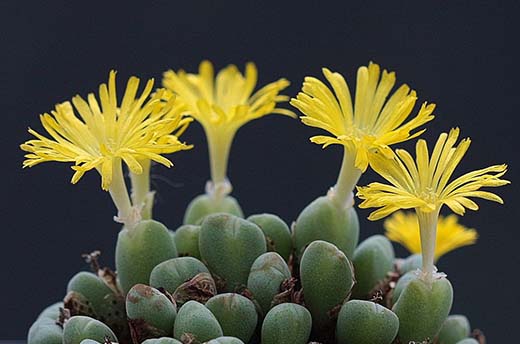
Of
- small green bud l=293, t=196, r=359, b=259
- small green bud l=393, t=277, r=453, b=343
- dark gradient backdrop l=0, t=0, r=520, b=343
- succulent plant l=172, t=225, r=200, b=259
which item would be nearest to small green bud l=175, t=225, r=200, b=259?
succulent plant l=172, t=225, r=200, b=259

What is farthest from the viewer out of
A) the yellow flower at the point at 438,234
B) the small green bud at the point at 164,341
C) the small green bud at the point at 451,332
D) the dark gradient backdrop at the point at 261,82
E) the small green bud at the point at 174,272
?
the dark gradient backdrop at the point at 261,82

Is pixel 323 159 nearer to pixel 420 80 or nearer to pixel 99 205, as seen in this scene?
pixel 420 80

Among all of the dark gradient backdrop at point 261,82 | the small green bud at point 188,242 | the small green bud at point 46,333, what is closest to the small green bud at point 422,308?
the small green bud at point 188,242

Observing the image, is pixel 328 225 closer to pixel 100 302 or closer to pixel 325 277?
pixel 325 277

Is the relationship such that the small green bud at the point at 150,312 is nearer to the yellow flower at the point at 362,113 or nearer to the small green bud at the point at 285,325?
the small green bud at the point at 285,325

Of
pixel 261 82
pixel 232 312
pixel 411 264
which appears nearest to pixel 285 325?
pixel 232 312

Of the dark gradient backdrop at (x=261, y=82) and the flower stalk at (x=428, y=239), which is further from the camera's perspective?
the dark gradient backdrop at (x=261, y=82)
